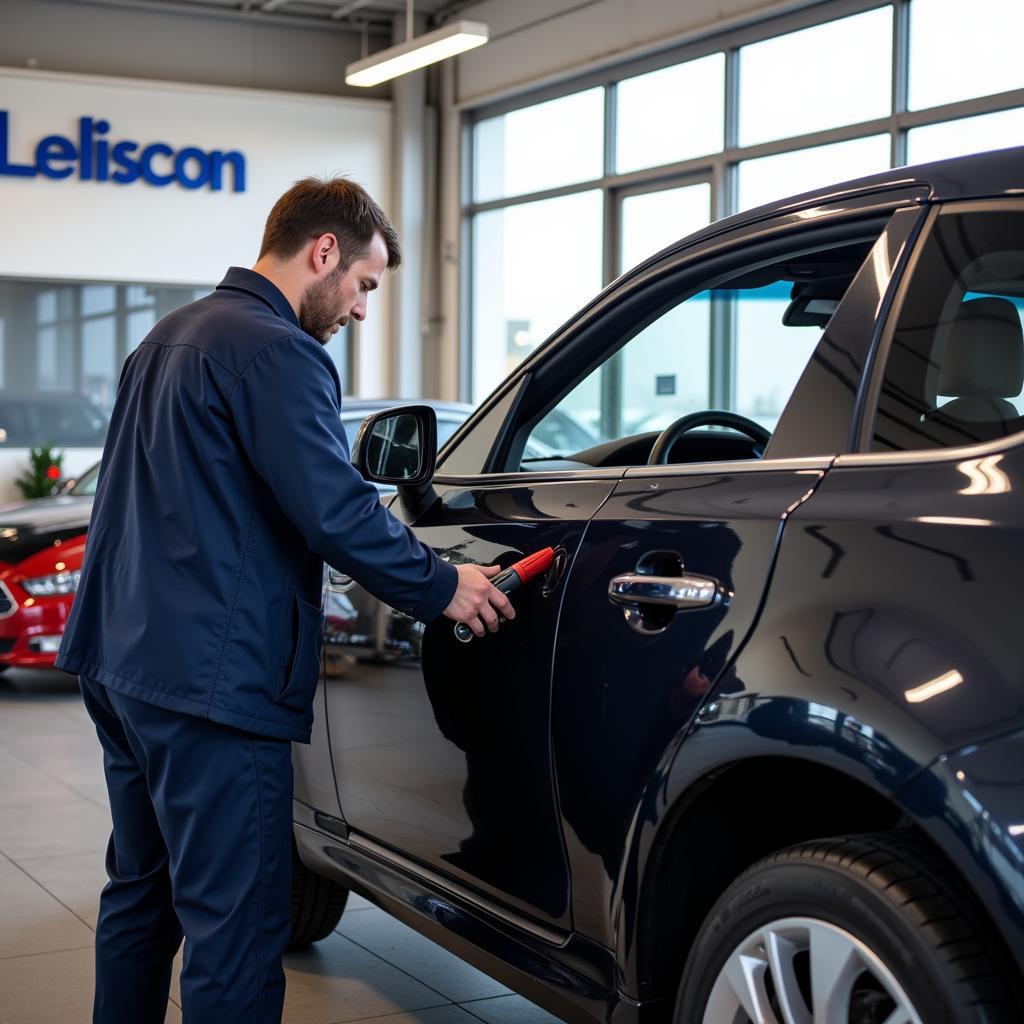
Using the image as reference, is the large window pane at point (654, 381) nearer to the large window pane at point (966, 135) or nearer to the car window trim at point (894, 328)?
the large window pane at point (966, 135)

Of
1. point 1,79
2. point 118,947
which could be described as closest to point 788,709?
point 118,947

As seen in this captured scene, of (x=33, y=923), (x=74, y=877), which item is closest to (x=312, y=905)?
(x=33, y=923)

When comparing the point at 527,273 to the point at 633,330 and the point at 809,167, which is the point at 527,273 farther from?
the point at 633,330

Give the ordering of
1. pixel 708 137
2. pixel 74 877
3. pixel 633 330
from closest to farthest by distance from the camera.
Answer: pixel 633 330 → pixel 74 877 → pixel 708 137

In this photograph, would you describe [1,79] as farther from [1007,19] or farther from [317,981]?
[317,981]

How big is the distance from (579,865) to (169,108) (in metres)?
13.0

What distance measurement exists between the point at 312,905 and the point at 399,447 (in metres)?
1.36

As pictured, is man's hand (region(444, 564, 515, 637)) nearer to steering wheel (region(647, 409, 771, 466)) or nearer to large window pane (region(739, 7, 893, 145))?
steering wheel (region(647, 409, 771, 466))

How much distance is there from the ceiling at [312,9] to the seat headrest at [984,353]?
504 inches

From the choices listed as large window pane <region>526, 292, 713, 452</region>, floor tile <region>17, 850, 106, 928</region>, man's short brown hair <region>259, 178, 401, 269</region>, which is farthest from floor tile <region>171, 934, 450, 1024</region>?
large window pane <region>526, 292, 713, 452</region>

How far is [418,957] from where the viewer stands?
3.61 metres

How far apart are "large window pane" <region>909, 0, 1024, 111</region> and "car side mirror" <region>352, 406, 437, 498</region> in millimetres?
6956

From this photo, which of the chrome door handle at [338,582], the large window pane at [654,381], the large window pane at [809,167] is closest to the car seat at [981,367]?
the chrome door handle at [338,582]

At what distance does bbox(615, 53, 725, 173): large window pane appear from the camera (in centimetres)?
1123
